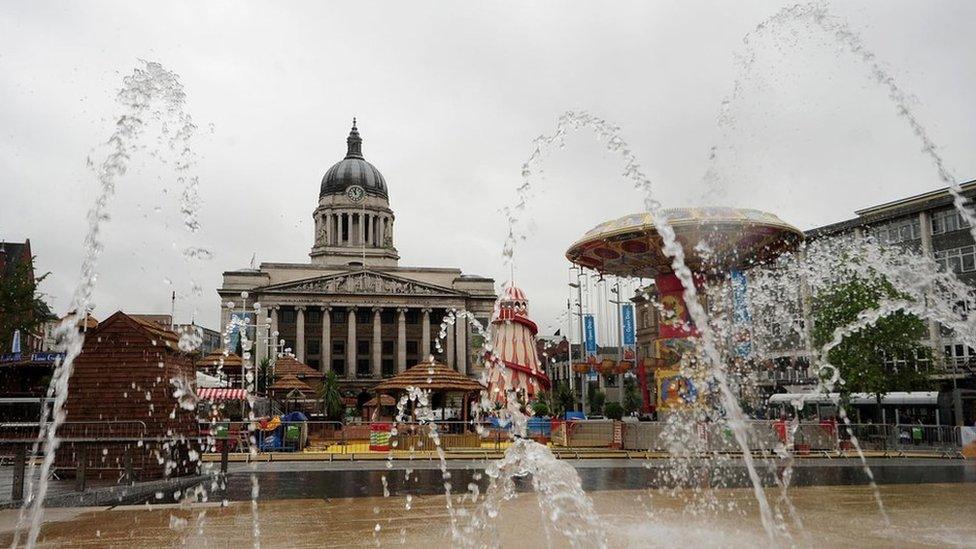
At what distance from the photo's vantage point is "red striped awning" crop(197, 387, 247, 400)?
2838cm

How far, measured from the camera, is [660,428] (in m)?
25.2

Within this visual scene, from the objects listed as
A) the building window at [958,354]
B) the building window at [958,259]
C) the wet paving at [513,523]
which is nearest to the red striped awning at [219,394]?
the wet paving at [513,523]

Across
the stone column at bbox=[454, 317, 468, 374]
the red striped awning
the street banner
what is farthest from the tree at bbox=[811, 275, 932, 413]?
the stone column at bbox=[454, 317, 468, 374]

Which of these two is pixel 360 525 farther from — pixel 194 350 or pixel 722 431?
pixel 722 431

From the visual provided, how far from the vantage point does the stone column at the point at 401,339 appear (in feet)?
321

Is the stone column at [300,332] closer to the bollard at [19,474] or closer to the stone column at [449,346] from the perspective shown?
the stone column at [449,346]

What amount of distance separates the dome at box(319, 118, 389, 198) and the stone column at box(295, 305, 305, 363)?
2690 centimetres

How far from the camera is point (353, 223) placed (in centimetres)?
11612

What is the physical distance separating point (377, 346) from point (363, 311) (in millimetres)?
5342

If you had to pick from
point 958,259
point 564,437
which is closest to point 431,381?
point 564,437

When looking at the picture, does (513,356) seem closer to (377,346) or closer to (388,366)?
(377,346)

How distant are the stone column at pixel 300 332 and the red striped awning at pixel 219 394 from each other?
64.2m

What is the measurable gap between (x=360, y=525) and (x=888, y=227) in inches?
1996

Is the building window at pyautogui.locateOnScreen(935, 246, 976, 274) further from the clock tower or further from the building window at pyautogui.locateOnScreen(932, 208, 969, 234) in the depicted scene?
the clock tower
